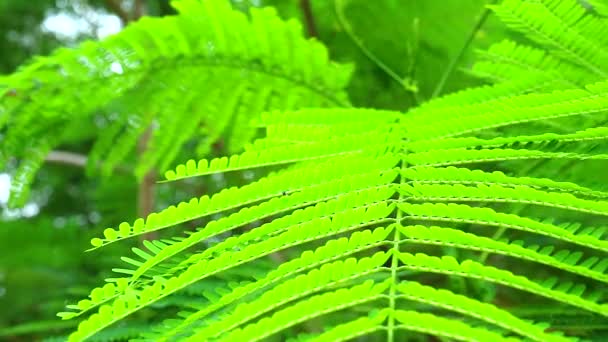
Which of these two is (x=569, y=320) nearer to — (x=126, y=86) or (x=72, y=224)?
(x=126, y=86)

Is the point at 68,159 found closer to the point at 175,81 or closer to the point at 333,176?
the point at 175,81

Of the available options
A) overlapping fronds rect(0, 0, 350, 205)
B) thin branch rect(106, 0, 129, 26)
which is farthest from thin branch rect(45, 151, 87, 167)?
overlapping fronds rect(0, 0, 350, 205)

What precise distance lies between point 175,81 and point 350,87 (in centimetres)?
43

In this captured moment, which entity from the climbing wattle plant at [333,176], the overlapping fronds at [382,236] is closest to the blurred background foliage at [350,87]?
the climbing wattle plant at [333,176]

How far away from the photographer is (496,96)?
0.80 meters

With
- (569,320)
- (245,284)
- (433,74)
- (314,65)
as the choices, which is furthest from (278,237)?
(433,74)

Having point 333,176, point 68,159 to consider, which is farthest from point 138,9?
point 333,176

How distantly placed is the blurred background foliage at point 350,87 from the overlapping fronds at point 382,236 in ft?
1.38

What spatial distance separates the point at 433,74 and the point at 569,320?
2.42 feet

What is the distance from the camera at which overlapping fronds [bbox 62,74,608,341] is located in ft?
1.48

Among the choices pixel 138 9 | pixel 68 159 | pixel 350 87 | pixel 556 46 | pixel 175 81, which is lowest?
pixel 556 46

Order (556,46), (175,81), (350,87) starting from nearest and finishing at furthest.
→ (556,46), (175,81), (350,87)

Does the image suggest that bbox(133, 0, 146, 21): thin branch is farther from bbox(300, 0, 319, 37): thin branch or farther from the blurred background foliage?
bbox(300, 0, 319, 37): thin branch

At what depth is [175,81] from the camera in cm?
112
